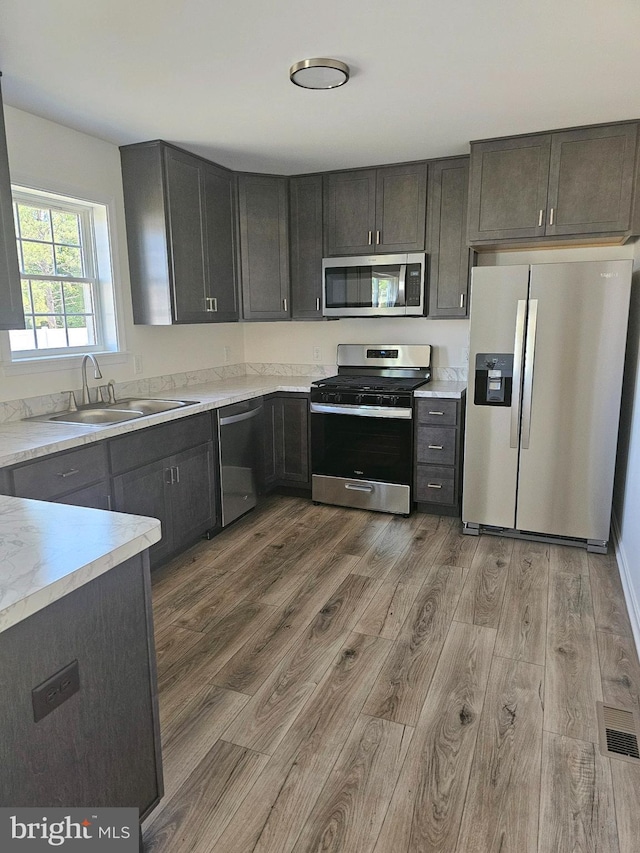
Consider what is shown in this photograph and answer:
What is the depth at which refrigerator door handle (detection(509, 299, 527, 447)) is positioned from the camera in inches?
126

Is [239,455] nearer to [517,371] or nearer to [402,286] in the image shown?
[402,286]

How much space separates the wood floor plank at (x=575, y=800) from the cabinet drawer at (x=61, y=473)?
2092 mm

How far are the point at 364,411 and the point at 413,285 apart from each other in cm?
96

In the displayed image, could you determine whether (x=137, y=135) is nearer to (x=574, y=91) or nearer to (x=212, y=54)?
(x=212, y=54)

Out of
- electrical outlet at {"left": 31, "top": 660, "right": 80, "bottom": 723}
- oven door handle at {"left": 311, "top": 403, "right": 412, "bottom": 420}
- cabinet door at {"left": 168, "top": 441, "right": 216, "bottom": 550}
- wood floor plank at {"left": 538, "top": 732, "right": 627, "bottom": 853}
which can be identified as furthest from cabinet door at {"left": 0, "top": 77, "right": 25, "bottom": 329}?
wood floor plank at {"left": 538, "top": 732, "right": 627, "bottom": 853}

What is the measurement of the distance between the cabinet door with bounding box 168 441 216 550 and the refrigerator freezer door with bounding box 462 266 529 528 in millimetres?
1627

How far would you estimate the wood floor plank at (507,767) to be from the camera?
1.52 metres

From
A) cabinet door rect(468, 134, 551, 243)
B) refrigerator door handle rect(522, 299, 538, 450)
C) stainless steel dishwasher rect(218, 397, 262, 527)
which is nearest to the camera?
refrigerator door handle rect(522, 299, 538, 450)

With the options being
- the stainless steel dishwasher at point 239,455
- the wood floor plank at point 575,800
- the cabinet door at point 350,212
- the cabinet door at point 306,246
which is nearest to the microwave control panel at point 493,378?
the cabinet door at point 350,212

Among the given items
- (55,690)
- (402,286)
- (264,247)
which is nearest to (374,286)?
(402,286)

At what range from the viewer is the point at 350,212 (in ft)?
13.2

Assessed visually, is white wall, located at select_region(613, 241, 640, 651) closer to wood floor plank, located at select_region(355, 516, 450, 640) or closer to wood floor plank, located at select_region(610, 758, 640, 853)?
wood floor plank, located at select_region(610, 758, 640, 853)

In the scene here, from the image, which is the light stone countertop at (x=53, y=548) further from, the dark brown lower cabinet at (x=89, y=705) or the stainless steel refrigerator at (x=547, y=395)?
the stainless steel refrigerator at (x=547, y=395)

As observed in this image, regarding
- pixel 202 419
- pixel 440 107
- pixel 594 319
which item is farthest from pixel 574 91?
pixel 202 419
